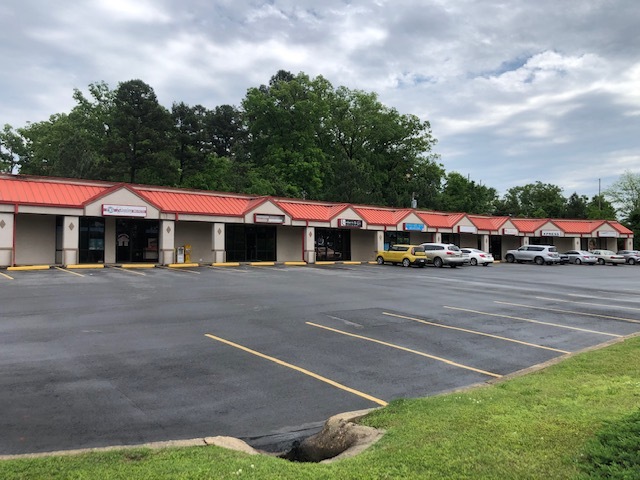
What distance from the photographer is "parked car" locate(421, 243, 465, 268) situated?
3797 cm

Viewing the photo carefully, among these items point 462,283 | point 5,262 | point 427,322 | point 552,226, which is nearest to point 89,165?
point 5,262

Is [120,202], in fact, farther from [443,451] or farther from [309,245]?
[443,451]

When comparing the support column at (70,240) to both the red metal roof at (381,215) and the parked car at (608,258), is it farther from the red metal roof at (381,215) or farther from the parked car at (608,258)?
the parked car at (608,258)

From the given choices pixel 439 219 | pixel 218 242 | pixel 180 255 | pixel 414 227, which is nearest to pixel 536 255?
pixel 439 219

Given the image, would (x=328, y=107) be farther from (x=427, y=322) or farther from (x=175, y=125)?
(x=427, y=322)

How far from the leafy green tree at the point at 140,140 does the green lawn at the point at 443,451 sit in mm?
48652

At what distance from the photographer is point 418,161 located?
2820 inches

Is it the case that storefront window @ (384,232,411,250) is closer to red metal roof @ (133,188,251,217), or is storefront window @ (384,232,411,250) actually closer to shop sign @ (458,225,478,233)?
shop sign @ (458,225,478,233)

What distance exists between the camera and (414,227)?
44031 millimetres

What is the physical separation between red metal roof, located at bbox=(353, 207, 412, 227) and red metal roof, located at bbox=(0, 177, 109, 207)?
2089 cm

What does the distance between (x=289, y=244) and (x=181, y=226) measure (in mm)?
8928

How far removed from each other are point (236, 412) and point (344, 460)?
2341 millimetres

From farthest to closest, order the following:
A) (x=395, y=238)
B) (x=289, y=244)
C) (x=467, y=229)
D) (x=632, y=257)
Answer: (x=632, y=257) → (x=467, y=229) → (x=395, y=238) → (x=289, y=244)

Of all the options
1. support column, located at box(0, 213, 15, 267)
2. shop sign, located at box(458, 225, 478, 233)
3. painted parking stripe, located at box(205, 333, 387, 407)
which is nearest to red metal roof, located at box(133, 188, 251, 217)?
support column, located at box(0, 213, 15, 267)
